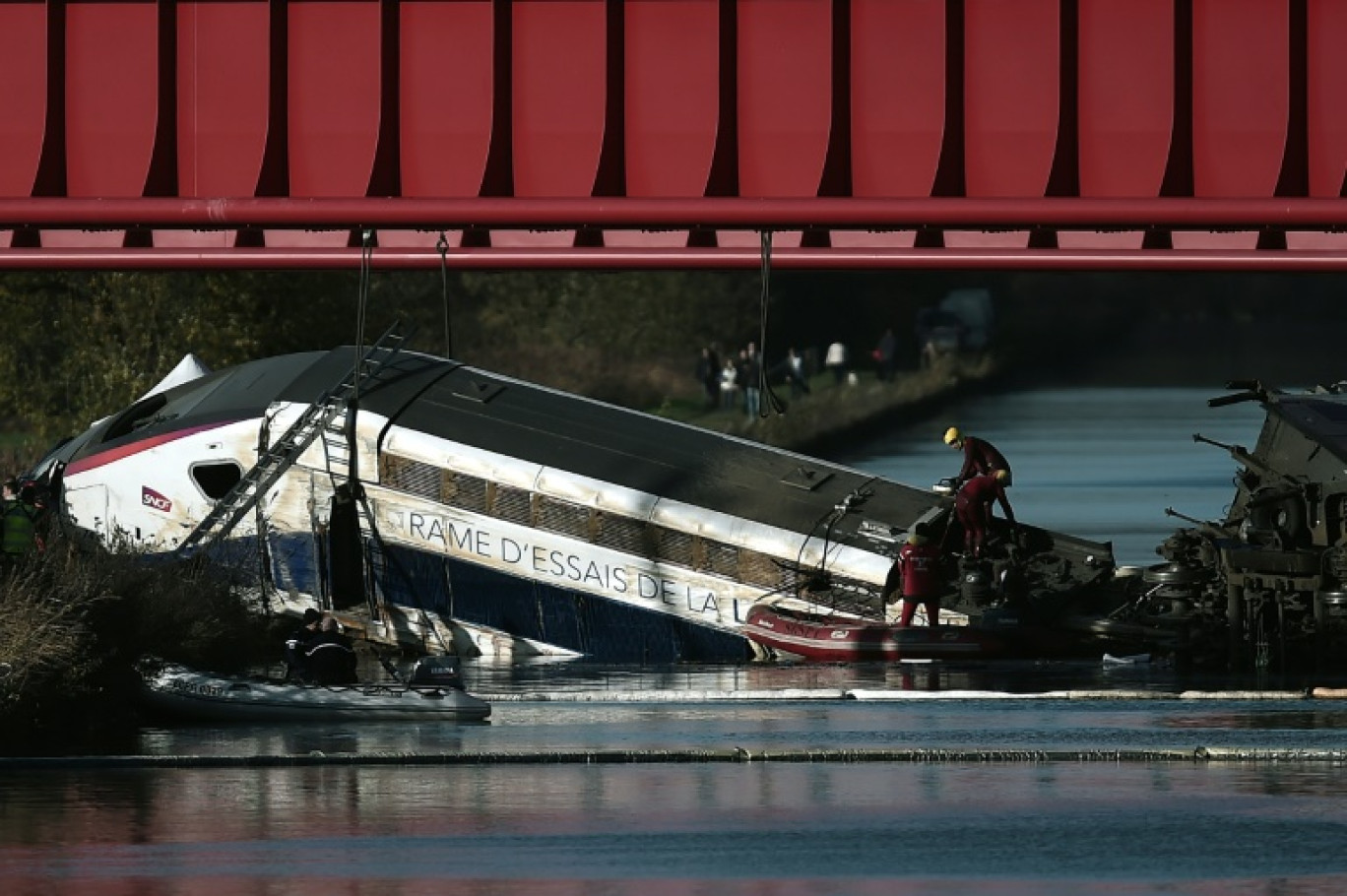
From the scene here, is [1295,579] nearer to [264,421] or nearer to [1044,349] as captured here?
[264,421]

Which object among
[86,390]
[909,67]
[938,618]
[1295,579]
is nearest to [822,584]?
[938,618]

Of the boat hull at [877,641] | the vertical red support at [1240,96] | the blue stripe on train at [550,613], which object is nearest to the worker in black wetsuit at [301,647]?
the blue stripe on train at [550,613]

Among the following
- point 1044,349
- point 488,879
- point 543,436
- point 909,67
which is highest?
point 1044,349

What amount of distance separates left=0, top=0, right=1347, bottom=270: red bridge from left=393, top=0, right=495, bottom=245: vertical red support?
2cm

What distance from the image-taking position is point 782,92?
2586 centimetres

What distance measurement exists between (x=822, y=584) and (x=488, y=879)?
17.6 metres

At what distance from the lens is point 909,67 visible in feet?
84.5

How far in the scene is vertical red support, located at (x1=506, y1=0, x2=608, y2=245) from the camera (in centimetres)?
2592

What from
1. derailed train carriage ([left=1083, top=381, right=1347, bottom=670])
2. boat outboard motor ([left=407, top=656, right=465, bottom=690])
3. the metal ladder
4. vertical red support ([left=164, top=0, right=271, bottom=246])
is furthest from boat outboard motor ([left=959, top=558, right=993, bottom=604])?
vertical red support ([left=164, top=0, right=271, bottom=246])

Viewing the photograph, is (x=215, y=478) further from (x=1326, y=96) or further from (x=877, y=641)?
(x=1326, y=96)

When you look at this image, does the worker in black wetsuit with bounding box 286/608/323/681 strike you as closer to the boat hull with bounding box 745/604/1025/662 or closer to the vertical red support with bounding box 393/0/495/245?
the vertical red support with bounding box 393/0/495/245

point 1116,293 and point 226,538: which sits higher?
point 1116,293

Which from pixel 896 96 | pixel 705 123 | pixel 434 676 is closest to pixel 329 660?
pixel 434 676

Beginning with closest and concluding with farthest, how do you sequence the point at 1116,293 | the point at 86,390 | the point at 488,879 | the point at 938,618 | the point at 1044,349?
the point at 488,879, the point at 938,618, the point at 86,390, the point at 1116,293, the point at 1044,349
